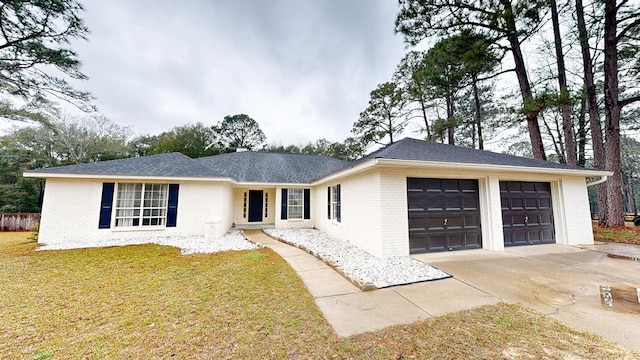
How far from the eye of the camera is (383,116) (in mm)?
19625

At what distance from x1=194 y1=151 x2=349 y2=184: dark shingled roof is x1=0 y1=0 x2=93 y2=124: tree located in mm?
5655

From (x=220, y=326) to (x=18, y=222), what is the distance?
16922 millimetres

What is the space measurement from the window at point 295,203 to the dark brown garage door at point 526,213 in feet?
27.5

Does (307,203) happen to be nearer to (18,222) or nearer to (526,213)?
(526,213)

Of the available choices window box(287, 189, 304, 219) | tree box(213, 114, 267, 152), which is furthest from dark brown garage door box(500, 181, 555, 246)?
tree box(213, 114, 267, 152)

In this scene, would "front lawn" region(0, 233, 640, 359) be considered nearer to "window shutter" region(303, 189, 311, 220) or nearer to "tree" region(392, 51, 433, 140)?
"window shutter" region(303, 189, 311, 220)

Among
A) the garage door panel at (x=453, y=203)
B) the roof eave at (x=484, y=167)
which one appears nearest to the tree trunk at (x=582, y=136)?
the roof eave at (x=484, y=167)

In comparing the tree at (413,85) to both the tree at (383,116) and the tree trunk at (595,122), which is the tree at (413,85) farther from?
the tree trunk at (595,122)

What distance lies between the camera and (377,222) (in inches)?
232

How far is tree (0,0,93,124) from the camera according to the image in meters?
7.54

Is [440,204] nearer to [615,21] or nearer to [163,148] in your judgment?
[615,21]

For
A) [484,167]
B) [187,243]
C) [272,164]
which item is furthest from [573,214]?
[272,164]

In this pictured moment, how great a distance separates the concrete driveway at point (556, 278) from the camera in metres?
2.84

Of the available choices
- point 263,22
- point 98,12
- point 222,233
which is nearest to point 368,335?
point 222,233
